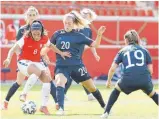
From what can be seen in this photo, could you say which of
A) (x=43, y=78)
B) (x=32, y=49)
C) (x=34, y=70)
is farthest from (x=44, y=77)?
(x=32, y=49)

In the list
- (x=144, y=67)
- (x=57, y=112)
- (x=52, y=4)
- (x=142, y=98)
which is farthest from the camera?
(x=52, y=4)

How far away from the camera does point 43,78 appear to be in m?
11.8

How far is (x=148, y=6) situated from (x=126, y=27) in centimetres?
225

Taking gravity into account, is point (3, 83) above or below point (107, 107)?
below

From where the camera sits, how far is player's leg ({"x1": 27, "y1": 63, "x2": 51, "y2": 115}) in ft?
37.9

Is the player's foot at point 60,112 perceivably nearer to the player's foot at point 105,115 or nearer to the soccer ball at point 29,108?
the soccer ball at point 29,108

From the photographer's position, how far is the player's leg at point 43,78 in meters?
11.6

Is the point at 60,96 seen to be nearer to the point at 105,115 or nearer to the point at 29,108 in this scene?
the point at 29,108

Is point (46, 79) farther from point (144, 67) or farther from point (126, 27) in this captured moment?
point (126, 27)

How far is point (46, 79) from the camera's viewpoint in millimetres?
11719

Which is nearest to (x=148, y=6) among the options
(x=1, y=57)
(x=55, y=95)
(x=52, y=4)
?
(x=52, y=4)

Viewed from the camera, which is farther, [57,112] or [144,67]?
[57,112]

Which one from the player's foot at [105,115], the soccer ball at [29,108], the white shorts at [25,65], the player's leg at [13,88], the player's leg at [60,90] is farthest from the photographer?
the player's leg at [13,88]

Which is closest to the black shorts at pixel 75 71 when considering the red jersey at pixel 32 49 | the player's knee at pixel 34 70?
the player's knee at pixel 34 70
